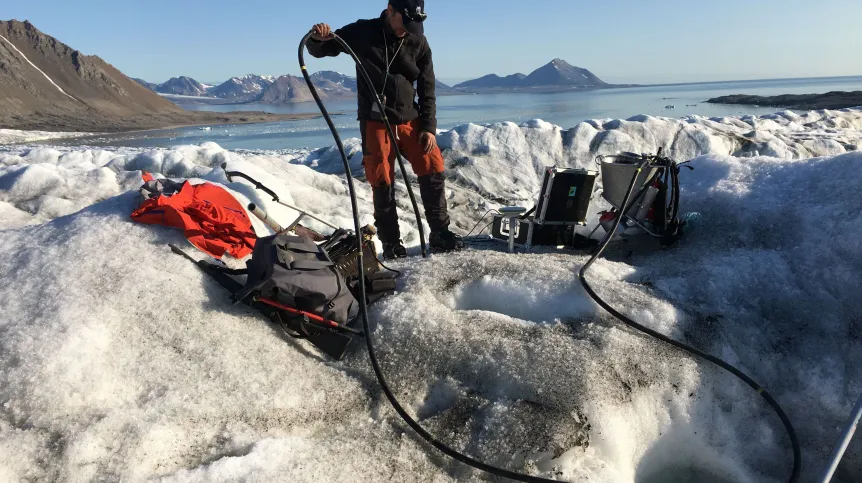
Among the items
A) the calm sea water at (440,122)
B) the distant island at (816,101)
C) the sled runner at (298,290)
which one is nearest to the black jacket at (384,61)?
the sled runner at (298,290)

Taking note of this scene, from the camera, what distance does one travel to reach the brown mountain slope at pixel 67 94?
7556cm

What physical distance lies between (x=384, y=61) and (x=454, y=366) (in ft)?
9.55

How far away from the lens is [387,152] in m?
4.80

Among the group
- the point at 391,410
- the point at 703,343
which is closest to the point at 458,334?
the point at 391,410

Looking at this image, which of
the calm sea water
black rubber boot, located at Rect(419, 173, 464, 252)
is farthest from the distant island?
black rubber boot, located at Rect(419, 173, 464, 252)

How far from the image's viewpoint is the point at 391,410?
2.89 metres

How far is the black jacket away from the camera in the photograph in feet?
15.1

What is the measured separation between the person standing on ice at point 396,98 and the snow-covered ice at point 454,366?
883mm

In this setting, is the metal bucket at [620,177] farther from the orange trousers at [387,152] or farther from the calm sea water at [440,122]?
the calm sea water at [440,122]

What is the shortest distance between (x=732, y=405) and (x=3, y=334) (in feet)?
13.6

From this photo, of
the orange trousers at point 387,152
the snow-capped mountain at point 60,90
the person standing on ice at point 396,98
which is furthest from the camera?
the snow-capped mountain at point 60,90

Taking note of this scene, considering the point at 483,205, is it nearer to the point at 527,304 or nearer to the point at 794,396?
the point at 527,304

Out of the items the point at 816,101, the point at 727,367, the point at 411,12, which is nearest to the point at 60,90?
the point at 411,12

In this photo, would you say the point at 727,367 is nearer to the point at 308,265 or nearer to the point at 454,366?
the point at 454,366
